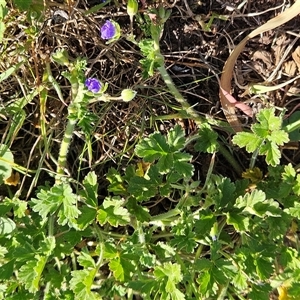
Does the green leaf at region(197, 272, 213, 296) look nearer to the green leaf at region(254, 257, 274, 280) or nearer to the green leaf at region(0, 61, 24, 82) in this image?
the green leaf at region(254, 257, 274, 280)

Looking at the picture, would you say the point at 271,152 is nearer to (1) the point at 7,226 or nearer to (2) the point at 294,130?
(2) the point at 294,130

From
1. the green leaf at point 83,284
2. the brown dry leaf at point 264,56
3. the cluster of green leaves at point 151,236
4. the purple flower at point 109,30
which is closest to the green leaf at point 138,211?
the cluster of green leaves at point 151,236

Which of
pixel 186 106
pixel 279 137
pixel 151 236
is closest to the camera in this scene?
pixel 279 137

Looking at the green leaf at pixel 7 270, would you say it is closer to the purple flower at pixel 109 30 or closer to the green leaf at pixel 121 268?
the green leaf at pixel 121 268

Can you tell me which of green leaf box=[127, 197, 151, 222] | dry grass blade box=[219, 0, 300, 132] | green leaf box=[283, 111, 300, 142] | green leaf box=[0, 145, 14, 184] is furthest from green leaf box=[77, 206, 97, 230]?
green leaf box=[283, 111, 300, 142]

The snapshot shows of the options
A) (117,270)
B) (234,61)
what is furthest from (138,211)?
(234,61)
